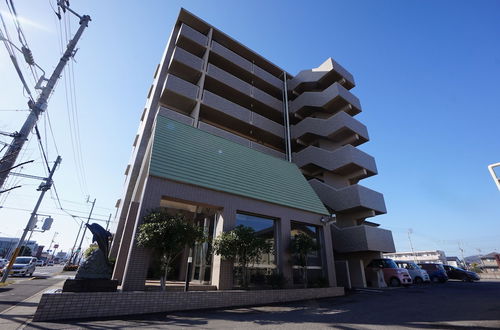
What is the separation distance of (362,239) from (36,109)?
1999 centimetres

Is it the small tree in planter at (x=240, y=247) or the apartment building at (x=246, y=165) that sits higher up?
the apartment building at (x=246, y=165)

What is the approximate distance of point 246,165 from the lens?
14.1m

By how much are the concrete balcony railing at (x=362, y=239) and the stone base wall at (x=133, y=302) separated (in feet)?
32.6

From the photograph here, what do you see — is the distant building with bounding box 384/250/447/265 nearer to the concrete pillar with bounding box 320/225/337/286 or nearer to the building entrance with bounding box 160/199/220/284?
the concrete pillar with bounding box 320/225/337/286

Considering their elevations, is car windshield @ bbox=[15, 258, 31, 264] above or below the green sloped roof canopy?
below

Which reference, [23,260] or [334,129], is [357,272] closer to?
[334,129]

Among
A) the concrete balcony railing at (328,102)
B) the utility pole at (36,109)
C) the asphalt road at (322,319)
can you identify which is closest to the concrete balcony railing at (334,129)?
the concrete balcony railing at (328,102)

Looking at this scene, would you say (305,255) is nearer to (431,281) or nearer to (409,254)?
(431,281)

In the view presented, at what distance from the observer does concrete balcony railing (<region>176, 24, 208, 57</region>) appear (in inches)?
874

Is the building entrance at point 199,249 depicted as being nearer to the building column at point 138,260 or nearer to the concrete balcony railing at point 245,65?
the building column at point 138,260

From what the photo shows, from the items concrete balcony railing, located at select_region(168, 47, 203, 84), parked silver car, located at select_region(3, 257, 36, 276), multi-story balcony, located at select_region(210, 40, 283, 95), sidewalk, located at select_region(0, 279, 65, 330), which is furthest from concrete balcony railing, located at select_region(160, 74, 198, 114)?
parked silver car, located at select_region(3, 257, 36, 276)

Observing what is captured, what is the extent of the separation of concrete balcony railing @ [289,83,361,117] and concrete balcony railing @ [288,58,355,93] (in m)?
2.15

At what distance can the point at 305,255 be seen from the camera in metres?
12.1

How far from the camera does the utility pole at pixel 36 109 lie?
779 cm
